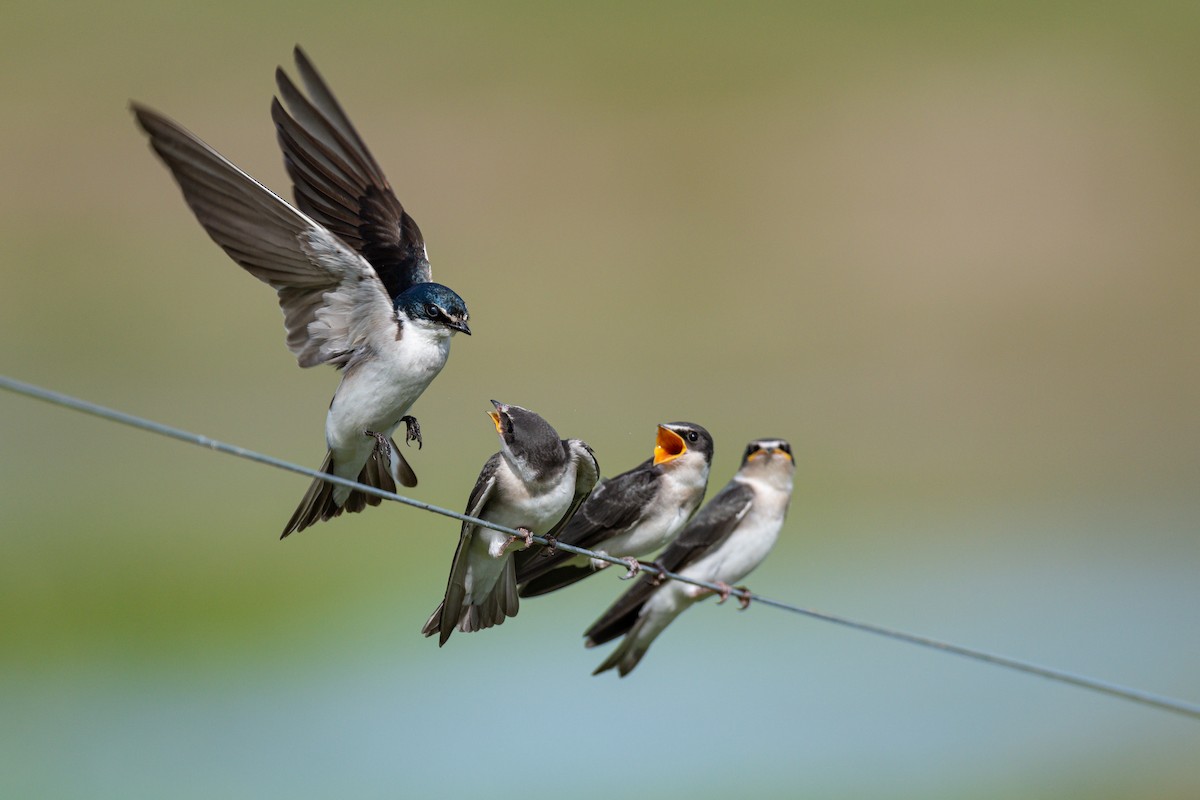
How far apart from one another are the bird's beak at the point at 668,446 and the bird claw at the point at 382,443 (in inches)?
36.0

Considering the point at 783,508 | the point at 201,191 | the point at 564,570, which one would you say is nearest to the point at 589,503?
the point at 564,570

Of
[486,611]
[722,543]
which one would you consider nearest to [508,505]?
[486,611]

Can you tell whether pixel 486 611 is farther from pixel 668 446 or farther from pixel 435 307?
pixel 435 307

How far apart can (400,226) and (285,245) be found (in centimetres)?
99

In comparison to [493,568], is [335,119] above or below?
above

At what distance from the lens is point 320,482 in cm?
493

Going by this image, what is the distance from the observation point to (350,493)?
5.02 meters

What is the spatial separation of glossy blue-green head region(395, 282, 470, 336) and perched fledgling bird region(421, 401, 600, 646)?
1.36 ft

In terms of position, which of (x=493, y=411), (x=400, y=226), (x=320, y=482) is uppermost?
(x=400, y=226)

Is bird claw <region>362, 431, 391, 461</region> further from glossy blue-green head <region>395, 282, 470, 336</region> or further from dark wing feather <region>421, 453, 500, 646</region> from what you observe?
dark wing feather <region>421, 453, 500, 646</region>

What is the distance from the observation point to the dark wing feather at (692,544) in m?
4.51

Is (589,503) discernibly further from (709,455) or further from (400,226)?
(400,226)

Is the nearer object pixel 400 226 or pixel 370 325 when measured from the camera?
pixel 370 325

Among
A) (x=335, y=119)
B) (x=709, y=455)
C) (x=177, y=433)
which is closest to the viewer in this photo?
(x=177, y=433)
